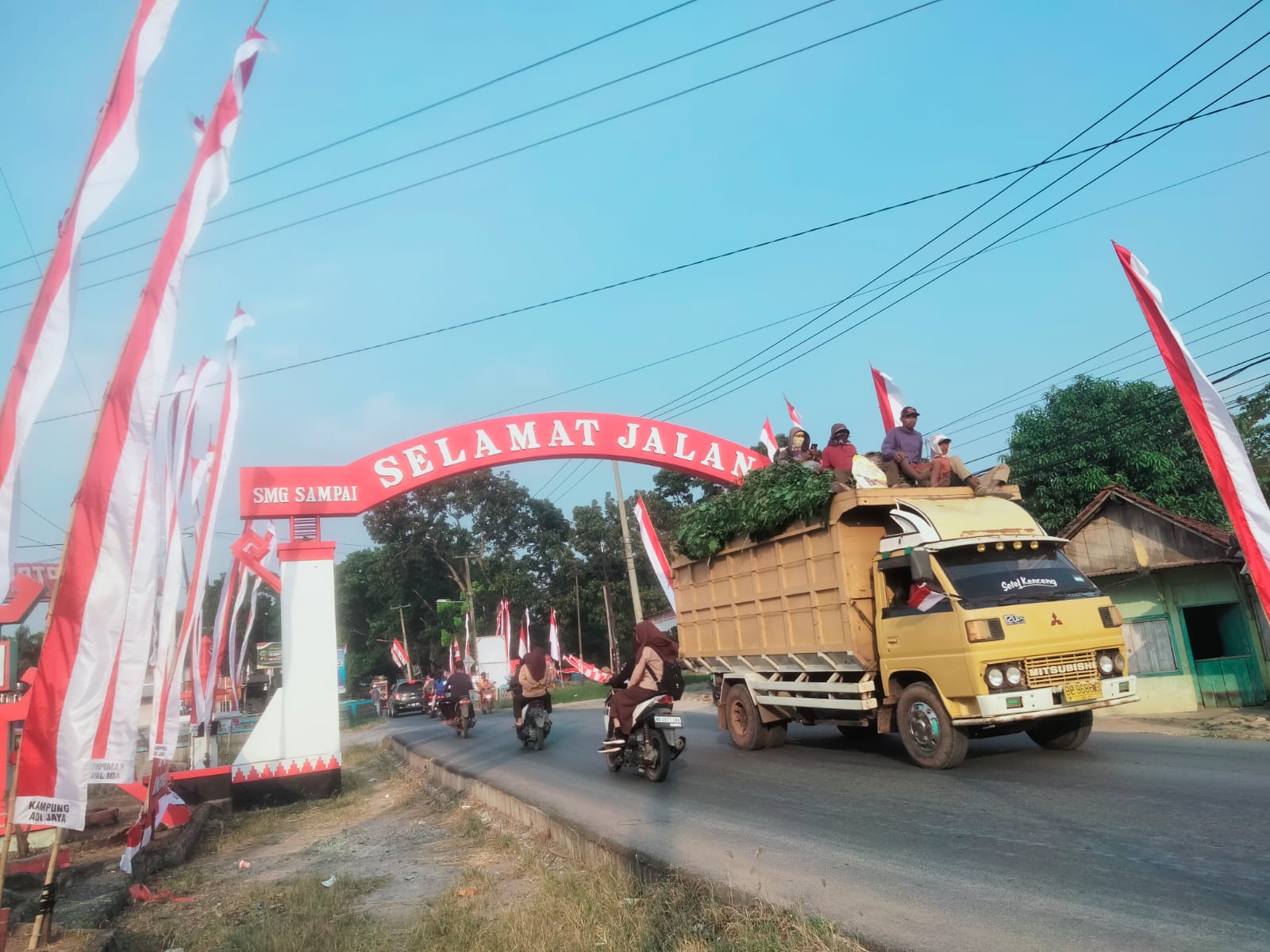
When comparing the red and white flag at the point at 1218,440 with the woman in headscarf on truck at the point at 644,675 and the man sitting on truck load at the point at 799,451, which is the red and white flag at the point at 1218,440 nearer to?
the man sitting on truck load at the point at 799,451

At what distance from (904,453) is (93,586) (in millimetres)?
8281

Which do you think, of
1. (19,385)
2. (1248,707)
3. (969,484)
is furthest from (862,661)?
(1248,707)

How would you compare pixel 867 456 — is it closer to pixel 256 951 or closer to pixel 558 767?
pixel 558 767

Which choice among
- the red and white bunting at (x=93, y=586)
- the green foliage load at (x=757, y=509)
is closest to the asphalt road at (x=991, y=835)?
the green foliage load at (x=757, y=509)

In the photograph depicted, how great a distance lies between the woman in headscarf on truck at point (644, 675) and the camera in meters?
10.2

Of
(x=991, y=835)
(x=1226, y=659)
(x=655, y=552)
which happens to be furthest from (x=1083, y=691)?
(x=655, y=552)

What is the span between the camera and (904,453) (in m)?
10.2

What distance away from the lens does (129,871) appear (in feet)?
22.9

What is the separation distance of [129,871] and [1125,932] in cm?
708

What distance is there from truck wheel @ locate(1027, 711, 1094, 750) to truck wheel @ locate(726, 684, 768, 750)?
3478 millimetres

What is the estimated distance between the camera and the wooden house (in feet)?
49.7

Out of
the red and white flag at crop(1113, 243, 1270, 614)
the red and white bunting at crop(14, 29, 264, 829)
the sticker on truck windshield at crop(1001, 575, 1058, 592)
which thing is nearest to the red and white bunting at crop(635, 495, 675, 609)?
the sticker on truck windshield at crop(1001, 575, 1058, 592)

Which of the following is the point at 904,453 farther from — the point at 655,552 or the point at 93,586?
the point at 655,552

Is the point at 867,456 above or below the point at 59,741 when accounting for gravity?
above
